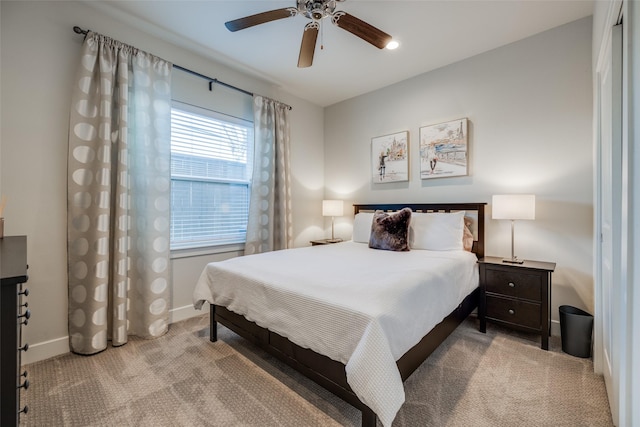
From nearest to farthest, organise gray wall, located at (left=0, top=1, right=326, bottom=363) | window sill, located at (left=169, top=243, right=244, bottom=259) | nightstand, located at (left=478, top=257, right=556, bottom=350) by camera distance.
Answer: gray wall, located at (left=0, top=1, right=326, bottom=363), nightstand, located at (left=478, top=257, right=556, bottom=350), window sill, located at (left=169, top=243, right=244, bottom=259)

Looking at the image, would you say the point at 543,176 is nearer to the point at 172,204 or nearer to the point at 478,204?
the point at 478,204

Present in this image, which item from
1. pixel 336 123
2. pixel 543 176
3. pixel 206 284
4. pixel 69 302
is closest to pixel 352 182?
pixel 336 123

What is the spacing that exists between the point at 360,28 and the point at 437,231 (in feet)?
6.55

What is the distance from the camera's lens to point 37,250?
212cm

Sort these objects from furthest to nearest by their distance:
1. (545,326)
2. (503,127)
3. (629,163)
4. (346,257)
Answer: (503,127) < (346,257) < (545,326) < (629,163)

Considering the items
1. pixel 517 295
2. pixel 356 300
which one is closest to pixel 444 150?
pixel 517 295

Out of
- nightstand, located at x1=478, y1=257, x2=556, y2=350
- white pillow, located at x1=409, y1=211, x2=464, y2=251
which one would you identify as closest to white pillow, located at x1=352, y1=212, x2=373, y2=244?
white pillow, located at x1=409, y1=211, x2=464, y2=251

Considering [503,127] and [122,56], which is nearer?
[122,56]

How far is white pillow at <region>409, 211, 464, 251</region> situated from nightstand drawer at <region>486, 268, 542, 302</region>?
0.40 meters

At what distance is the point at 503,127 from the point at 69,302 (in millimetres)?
4245

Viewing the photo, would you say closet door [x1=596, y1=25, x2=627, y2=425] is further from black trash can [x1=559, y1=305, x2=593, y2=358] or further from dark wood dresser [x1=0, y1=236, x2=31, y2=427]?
dark wood dresser [x1=0, y1=236, x2=31, y2=427]

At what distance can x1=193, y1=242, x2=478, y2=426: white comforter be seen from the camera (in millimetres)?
1243

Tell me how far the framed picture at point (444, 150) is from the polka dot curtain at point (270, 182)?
1.75 m

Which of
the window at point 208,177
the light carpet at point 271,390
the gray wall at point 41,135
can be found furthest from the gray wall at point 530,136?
the gray wall at point 41,135
